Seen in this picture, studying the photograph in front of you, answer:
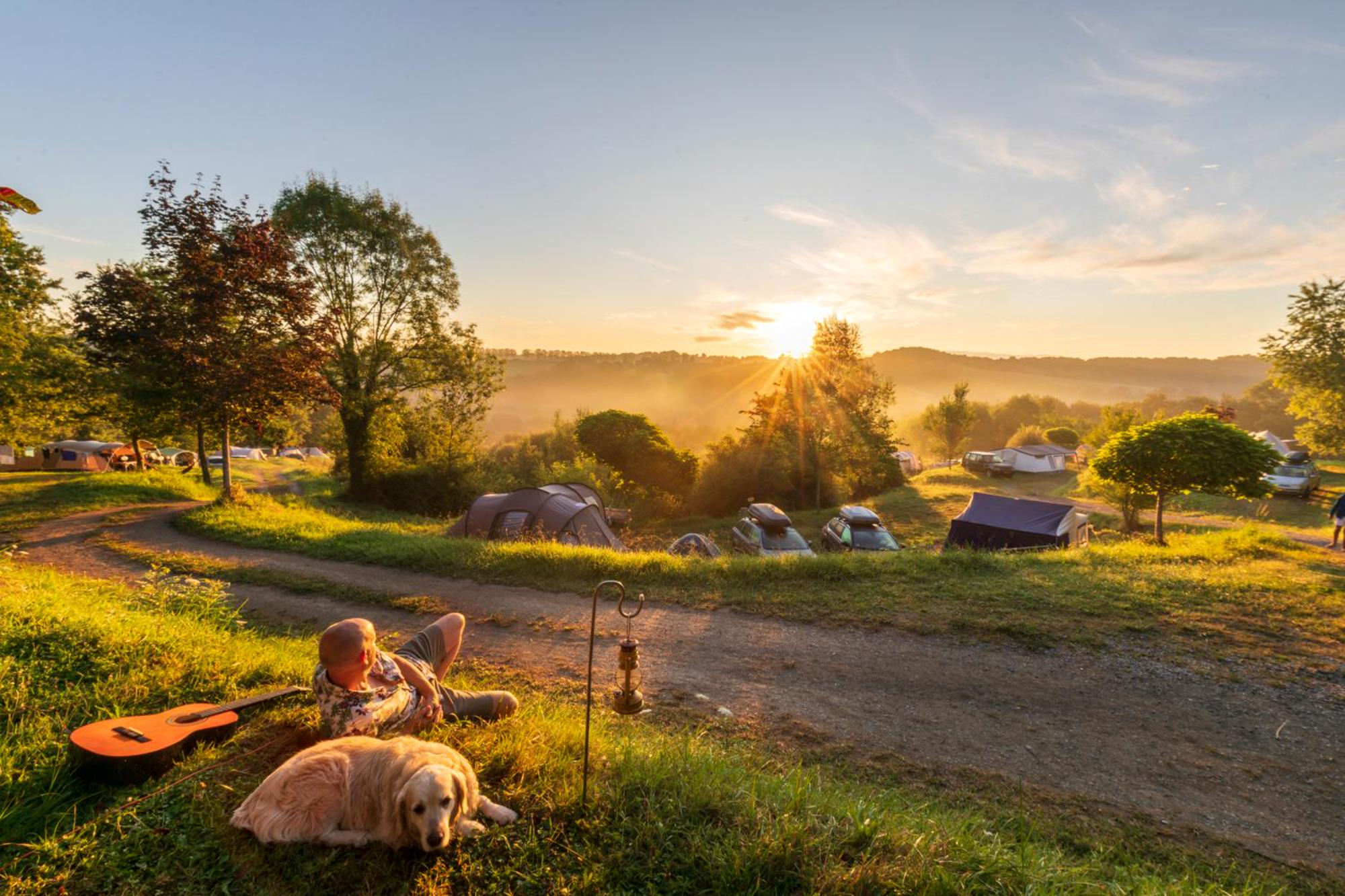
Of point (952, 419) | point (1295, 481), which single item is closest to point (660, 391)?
point (952, 419)

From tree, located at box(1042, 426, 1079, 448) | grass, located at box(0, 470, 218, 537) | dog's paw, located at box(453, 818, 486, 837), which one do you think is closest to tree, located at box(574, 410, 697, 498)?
grass, located at box(0, 470, 218, 537)

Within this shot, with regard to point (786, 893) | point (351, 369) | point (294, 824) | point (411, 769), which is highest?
Result: point (351, 369)

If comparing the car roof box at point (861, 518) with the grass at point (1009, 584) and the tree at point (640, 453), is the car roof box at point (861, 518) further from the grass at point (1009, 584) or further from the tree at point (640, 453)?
the tree at point (640, 453)

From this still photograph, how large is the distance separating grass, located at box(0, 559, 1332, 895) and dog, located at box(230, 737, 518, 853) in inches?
4.4

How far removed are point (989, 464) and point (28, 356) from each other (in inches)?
2210

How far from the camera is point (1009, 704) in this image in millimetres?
5723

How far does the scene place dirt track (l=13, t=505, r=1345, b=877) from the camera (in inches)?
171

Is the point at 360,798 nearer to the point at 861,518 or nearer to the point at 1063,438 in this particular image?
the point at 861,518

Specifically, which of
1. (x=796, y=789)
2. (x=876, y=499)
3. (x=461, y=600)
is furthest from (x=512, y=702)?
(x=876, y=499)

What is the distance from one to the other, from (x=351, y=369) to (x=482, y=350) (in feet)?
18.0

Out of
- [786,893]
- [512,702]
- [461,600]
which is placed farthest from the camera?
[461,600]

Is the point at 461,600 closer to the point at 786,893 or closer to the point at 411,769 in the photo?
the point at 411,769

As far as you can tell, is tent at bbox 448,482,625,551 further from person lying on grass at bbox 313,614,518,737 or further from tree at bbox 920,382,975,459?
tree at bbox 920,382,975,459

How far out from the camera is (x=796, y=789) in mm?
3318
